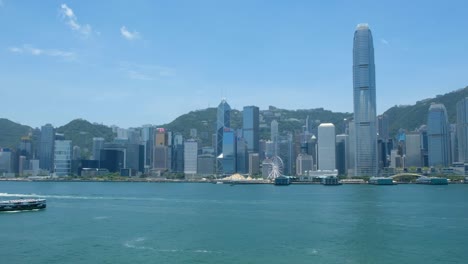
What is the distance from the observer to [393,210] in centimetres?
7625

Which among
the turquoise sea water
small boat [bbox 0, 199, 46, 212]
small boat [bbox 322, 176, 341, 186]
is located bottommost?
the turquoise sea water

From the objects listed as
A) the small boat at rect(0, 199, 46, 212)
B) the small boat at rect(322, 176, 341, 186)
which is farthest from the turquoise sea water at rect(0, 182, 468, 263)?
the small boat at rect(322, 176, 341, 186)

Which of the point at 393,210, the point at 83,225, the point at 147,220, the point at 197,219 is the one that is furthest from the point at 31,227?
the point at 393,210

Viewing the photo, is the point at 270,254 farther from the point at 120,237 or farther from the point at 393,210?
the point at 393,210

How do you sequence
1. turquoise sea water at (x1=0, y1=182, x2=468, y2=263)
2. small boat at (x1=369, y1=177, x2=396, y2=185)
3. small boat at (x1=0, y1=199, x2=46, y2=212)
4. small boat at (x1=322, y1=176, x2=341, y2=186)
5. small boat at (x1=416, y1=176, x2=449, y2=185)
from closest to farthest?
turquoise sea water at (x1=0, y1=182, x2=468, y2=263)
small boat at (x1=0, y1=199, x2=46, y2=212)
small boat at (x1=416, y1=176, x2=449, y2=185)
small boat at (x1=369, y1=177, x2=396, y2=185)
small boat at (x1=322, y1=176, x2=341, y2=186)

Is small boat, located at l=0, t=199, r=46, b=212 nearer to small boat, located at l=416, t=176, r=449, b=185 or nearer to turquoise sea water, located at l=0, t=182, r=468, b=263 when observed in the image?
turquoise sea water, located at l=0, t=182, r=468, b=263

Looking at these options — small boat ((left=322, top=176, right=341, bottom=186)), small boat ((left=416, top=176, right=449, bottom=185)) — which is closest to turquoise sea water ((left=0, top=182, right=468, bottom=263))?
small boat ((left=322, top=176, right=341, bottom=186))

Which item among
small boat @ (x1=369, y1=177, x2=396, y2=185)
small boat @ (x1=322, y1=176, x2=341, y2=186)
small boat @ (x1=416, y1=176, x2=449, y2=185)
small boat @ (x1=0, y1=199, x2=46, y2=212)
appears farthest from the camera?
small boat @ (x1=322, y1=176, x2=341, y2=186)

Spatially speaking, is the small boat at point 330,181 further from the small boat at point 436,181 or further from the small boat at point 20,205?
the small boat at point 20,205

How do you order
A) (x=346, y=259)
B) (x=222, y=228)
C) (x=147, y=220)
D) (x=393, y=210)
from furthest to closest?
1. (x=393, y=210)
2. (x=147, y=220)
3. (x=222, y=228)
4. (x=346, y=259)

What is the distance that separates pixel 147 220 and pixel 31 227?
13495 mm

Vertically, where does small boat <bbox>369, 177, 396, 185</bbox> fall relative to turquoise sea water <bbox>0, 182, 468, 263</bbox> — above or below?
above

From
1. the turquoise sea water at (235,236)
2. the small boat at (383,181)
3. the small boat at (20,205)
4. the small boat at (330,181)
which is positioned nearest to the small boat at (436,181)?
the small boat at (383,181)

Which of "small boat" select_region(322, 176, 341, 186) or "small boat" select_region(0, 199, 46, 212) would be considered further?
"small boat" select_region(322, 176, 341, 186)
